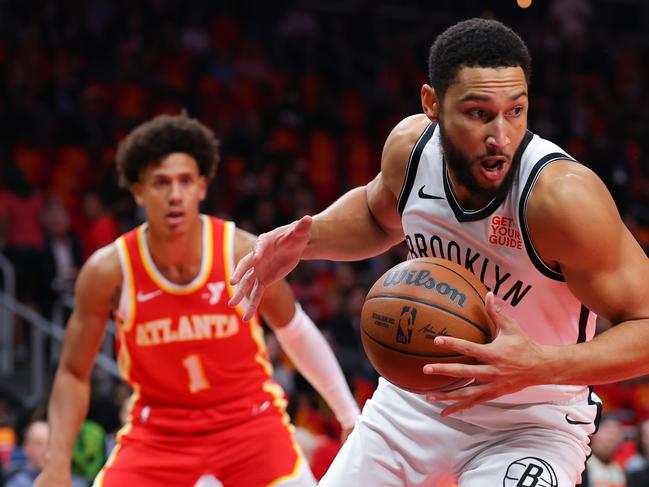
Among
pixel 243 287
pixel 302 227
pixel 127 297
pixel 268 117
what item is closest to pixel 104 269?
pixel 127 297

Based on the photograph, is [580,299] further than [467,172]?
No

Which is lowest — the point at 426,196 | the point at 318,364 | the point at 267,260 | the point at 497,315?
the point at 318,364

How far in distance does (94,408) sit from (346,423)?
4144 mm

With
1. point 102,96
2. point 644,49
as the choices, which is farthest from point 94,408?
point 644,49

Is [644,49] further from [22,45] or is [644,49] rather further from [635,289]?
[635,289]

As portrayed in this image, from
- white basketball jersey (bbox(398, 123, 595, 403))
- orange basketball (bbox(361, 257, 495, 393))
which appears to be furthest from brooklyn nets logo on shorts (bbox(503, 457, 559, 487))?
orange basketball (bbox(361, 257, 495, 393))

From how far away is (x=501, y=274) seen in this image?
3.36 metres

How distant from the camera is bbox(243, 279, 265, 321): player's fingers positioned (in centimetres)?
371

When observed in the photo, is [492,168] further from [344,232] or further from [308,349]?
[308,349]

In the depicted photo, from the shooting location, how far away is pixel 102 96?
40.8ft

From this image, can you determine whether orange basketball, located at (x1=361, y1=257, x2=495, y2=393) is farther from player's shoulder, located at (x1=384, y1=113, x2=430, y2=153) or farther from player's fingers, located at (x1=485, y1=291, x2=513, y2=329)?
player's shoulder, located at (x1=384, y1=113, x2=430, y2=153)

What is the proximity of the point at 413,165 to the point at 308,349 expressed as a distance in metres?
1.42

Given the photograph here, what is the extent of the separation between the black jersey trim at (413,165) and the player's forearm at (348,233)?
36cm

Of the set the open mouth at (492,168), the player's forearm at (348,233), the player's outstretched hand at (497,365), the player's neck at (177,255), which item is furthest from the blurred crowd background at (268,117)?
the player's outstretched hand at (497,365)
